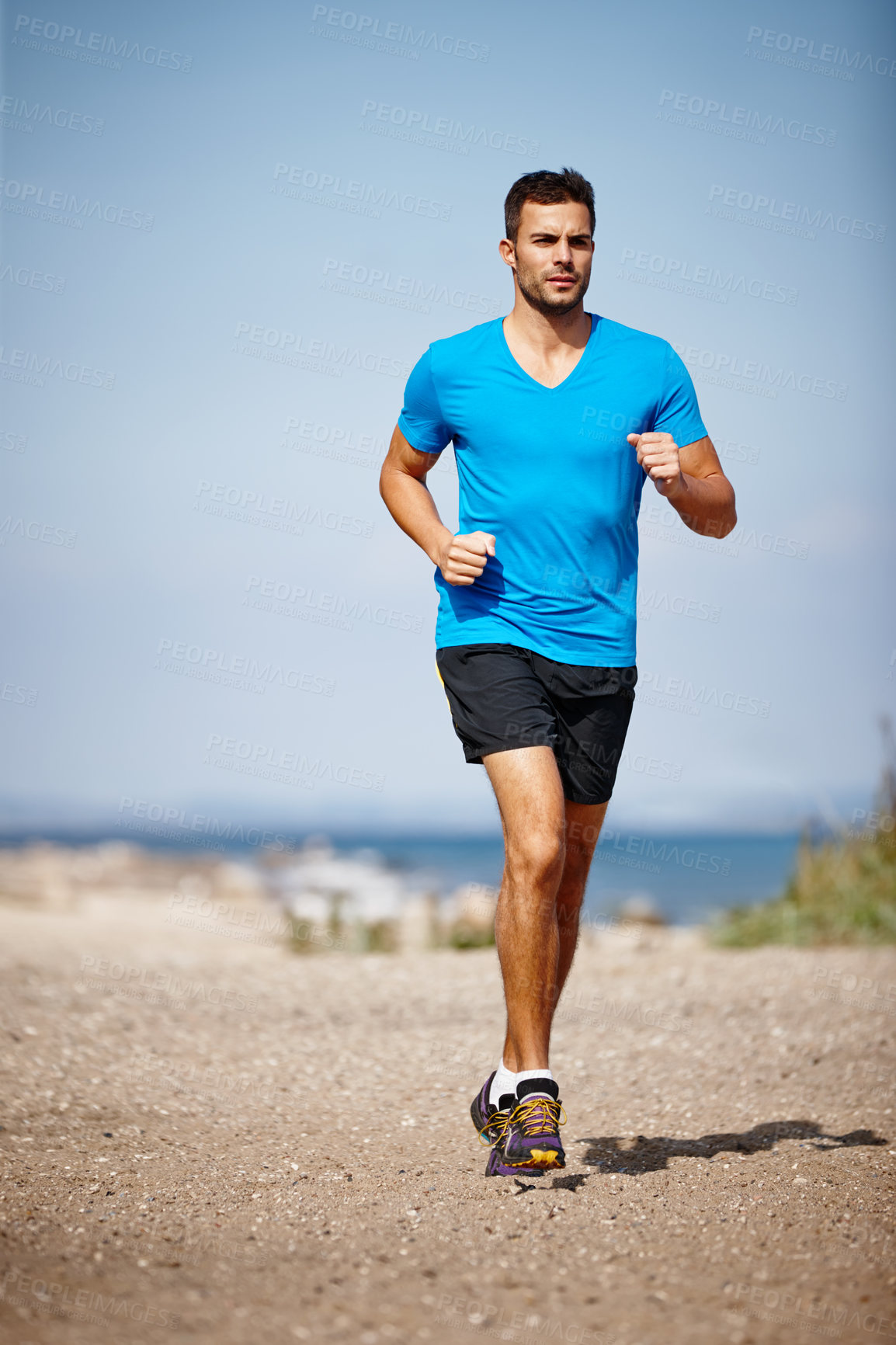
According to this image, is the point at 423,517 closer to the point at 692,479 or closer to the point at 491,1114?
the point at 692,479

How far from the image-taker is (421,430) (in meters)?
3.62

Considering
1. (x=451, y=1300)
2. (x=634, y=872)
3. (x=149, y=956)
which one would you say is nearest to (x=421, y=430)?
(x=451, y=1300)

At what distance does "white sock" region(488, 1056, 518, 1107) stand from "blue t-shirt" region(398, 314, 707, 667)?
1.17 metres

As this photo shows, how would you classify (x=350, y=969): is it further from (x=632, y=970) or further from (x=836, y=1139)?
(x=836, y=1139)

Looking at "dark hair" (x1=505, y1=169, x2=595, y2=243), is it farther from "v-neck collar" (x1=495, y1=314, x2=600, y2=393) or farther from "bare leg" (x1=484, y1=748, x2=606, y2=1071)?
"bare leg" (x1=484, y1=748, x2=606, y2=1071)

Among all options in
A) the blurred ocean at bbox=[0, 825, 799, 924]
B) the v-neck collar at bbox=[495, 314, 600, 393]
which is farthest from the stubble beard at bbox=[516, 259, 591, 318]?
the blurred ocean at bbox=[0, 825, 799, 924]

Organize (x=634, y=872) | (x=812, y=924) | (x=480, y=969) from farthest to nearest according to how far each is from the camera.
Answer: (x=634, y=872) < (x=812, y=924) < (x=480, y=969)

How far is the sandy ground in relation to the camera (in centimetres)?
227

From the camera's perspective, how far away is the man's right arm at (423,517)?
320cm

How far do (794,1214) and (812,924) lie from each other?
5.63 meters

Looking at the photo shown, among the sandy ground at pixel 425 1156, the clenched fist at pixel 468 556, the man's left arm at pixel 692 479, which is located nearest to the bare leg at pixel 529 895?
the sandy ground at pixel 425 1156

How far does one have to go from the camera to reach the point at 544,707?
11.0 feet

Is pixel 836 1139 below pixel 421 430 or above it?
below

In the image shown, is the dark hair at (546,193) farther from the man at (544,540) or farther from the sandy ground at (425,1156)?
the sandy ground at (425,1156)
